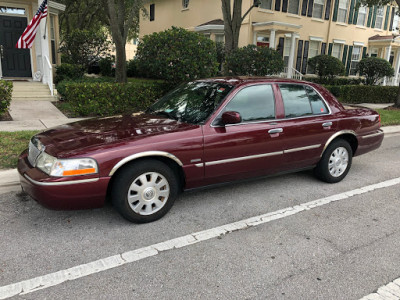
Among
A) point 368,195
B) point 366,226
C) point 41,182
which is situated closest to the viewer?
point 41,182

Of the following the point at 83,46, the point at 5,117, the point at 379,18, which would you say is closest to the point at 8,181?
the point at 5,117

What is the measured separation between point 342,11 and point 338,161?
1961 cm

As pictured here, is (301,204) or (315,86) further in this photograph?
(315,86)

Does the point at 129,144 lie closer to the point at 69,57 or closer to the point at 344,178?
the point at 344,178

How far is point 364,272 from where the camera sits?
2971mm

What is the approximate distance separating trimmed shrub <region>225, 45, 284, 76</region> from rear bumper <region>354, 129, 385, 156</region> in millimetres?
5462

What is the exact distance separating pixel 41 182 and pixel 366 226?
352 cm

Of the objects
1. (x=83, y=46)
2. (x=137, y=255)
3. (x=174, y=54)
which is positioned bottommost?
(x=137, y=255)

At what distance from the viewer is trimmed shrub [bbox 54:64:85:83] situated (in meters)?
13.3

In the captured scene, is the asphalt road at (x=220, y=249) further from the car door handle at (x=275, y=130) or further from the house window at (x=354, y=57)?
the house window at (x=354, y=57)

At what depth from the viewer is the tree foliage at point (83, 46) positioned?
13367 mm

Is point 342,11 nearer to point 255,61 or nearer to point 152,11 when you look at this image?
point 152,11

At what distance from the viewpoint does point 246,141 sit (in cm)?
414

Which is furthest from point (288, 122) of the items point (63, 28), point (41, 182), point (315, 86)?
point (63, 28)
